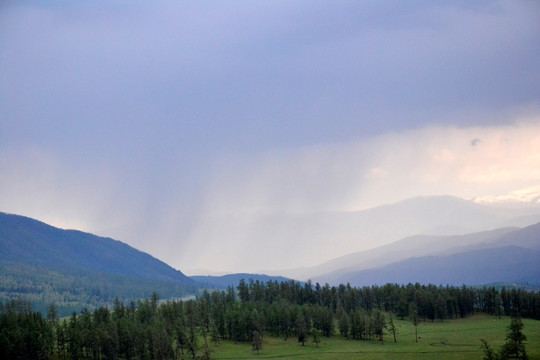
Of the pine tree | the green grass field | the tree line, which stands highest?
the tree line

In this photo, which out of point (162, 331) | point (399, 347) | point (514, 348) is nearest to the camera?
point (514, 348)

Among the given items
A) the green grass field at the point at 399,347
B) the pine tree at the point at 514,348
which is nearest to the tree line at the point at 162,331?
the green grass field at the point at 399,347

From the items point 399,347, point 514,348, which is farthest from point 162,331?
point 514,348

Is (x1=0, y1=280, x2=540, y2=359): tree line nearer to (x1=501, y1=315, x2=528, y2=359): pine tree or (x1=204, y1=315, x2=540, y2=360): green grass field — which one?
(x1=204, y1=315, x2=540, y2=360): green grass field

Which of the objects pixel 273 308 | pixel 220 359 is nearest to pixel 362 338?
pixel 273 308

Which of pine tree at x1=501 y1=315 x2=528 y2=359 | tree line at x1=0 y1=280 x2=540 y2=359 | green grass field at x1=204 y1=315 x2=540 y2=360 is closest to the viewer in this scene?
pine tree at x1=501 y1=315 x2=528 y2=359

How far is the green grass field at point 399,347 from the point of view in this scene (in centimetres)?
14450

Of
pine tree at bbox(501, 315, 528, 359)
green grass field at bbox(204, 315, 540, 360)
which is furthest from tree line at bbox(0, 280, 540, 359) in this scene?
pine tree at bbox(501, 315, 528, 359)

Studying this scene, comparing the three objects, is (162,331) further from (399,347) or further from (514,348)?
(514,348)

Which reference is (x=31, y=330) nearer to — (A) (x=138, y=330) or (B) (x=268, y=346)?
(A) (x=138, y=330)

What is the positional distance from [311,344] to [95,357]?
68863 mm

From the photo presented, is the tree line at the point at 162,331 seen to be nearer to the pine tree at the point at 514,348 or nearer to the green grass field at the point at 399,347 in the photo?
the green grass field at the point at 399,347

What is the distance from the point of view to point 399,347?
523ft

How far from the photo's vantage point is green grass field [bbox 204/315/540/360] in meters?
144
